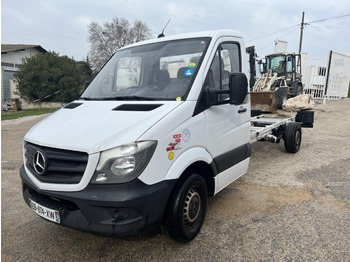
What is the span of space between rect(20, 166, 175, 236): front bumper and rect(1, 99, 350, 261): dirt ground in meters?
0.65

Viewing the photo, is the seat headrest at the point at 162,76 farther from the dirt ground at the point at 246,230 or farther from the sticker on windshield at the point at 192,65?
the dirt ground at the point at 246,230

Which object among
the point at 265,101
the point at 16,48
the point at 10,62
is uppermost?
the point at 16,48

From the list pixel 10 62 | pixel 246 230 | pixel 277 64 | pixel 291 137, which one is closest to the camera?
pixel 246 230

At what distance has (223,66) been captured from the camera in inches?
131

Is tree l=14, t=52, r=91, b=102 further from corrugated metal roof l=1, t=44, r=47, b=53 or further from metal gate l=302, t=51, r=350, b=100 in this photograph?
metal gate l=302, t=51, r=350, b=100

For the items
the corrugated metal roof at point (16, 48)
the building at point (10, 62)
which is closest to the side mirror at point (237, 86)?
the building at point (10, 62)

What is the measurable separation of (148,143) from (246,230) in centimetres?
172

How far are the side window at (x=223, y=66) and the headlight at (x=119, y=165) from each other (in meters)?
1.30

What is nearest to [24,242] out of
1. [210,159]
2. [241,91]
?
[210,159]

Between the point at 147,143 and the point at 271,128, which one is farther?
the point at 271,128

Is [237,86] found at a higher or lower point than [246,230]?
higher

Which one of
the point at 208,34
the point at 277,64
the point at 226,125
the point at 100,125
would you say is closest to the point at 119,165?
the point at 100,125

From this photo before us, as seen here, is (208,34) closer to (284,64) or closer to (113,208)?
(113,208)

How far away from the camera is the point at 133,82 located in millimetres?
3410
